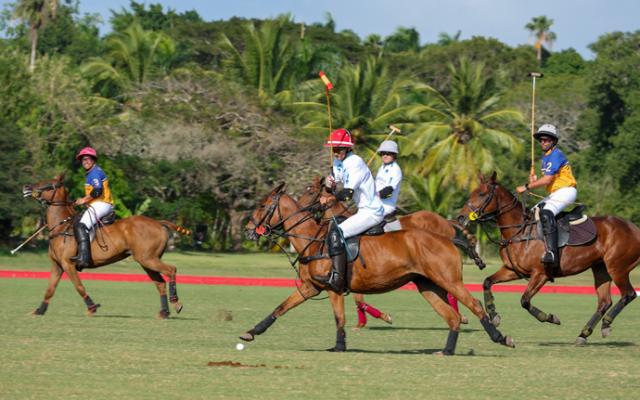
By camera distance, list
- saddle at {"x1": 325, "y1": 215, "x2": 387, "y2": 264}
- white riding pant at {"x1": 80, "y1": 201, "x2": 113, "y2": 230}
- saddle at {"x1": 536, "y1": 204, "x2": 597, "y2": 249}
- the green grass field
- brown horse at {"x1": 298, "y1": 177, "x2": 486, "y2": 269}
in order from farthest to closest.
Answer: white riding pant at {"x1": 80, "y1": 201, "x2": 113, "y2": 230} → saddle at {"x1": 536, "y1": 204, "x2": 597, "y2": 249} → brown horse at {"x1": 298, "y1": 177, "x2": 486, "y2": 269} → saddle at {"x1": 325, "y1": 215, "x2": 387, "y2": 264} → the green grass field

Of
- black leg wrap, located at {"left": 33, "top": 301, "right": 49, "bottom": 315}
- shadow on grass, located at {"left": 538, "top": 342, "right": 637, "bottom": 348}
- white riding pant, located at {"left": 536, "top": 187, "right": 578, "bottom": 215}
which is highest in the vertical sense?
white riding pant, located at {"left": 536, "top": 187, "right": 578, "bottom": 215}

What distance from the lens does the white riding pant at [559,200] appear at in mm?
12242

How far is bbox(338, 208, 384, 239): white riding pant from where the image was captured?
10.3m

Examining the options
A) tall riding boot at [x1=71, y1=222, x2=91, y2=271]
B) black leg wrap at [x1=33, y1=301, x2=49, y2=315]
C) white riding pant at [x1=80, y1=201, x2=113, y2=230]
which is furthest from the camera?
white riding pant at [x1=80, y1=201, x2=113, y2=230]

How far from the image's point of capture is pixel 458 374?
8516mm

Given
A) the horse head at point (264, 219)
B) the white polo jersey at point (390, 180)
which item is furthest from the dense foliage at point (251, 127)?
the horse head at point (264, 219)

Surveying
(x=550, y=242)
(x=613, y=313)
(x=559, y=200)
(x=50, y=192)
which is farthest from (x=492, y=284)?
(x=50, y=192)

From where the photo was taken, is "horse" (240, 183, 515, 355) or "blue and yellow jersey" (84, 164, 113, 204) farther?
"blue and yellow jersey" (84, 164, 113, 204)

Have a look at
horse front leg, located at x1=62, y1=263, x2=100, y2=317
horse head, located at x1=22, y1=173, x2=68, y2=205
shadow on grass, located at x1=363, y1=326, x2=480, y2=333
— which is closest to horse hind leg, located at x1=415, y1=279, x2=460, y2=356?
shadow on grass, located at x1=363, y1=326, x2=480, y2=333

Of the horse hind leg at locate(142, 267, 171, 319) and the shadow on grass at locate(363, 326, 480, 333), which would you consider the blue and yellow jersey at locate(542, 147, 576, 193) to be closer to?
the shadow on grass at locate(363, 326, 480, 333)

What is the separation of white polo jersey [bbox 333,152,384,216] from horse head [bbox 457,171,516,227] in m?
2.06

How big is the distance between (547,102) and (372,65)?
12.7 metres

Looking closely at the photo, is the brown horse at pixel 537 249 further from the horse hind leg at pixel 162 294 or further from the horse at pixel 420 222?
the horse hind leg at pixel 162 294

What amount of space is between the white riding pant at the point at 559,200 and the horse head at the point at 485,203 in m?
0.44
